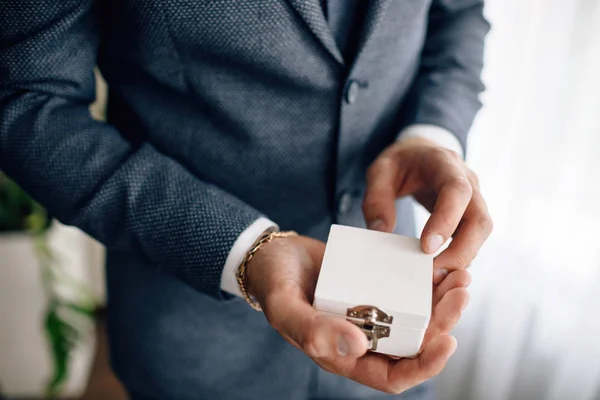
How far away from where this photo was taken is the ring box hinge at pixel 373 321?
2.03 feet

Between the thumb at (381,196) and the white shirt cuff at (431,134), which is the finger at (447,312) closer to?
the thumb at (381,196)

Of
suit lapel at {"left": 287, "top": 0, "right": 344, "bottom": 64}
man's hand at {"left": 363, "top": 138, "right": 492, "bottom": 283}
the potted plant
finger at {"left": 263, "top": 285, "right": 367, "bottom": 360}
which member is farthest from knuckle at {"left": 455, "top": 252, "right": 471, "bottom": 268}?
the potted plant

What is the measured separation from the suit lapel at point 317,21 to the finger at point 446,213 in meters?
0.24

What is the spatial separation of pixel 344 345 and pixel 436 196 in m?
0.33

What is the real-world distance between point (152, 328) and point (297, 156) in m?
0.39

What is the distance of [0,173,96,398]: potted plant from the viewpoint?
1.60 metres

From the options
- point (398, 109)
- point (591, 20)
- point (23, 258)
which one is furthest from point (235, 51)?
point (23, 258)

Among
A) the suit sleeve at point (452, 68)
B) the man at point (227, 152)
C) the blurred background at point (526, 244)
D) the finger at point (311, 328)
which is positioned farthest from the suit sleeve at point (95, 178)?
the blurred background at point (526, 244)

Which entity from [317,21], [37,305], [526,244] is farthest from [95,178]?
[37,305]

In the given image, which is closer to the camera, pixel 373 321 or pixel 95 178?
pixel 373 321

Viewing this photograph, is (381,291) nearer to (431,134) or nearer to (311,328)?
(311,328)

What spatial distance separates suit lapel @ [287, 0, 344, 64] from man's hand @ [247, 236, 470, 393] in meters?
0.27

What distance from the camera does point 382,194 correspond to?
770 mm

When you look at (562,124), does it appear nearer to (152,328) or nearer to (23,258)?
(152,328)
